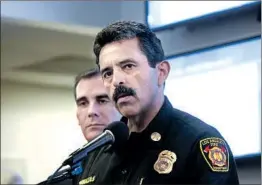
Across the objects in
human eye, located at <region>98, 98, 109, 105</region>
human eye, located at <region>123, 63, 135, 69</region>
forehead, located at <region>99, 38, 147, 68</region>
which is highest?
human eye, located at <region>98, 98, 109, 105</region>

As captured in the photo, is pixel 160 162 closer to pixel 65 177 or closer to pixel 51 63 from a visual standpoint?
pixel 65 177

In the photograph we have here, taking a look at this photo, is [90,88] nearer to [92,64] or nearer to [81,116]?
[81,116]

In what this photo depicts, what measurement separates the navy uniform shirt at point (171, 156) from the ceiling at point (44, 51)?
270 cm

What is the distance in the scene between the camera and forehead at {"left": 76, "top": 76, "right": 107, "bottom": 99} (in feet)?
6.93

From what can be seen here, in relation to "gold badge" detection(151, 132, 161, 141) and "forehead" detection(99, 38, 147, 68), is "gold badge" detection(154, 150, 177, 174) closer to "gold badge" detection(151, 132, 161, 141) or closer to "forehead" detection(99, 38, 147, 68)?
"gold badge" detection(151, 132, 161, 141)

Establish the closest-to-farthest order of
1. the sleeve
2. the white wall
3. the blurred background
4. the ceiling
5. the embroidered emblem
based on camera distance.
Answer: the sleeve < the embroidered emblem < the blurred background < the ceiling < the white wall

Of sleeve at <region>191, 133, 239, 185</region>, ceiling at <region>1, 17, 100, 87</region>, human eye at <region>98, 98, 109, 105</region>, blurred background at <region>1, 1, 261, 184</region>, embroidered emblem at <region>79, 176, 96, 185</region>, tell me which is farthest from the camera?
ceiling at <region>1, 17, 100, 87</region>

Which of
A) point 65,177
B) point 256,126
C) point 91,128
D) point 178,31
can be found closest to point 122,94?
point 65,177

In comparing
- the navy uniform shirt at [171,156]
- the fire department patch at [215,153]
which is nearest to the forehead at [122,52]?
the navy uniform shirt at [171,156]

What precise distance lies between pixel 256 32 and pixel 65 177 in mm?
1742

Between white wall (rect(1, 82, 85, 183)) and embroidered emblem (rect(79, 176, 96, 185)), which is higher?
white wall (rect(1, 82, 85, 183))

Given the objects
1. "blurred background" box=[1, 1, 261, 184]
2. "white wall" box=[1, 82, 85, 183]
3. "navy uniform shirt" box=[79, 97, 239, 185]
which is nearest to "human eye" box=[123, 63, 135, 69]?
"navy uniform shirt" box=[79, 97, 239, 185]

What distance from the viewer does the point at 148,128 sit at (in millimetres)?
1457

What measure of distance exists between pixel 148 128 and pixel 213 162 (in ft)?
0.60
